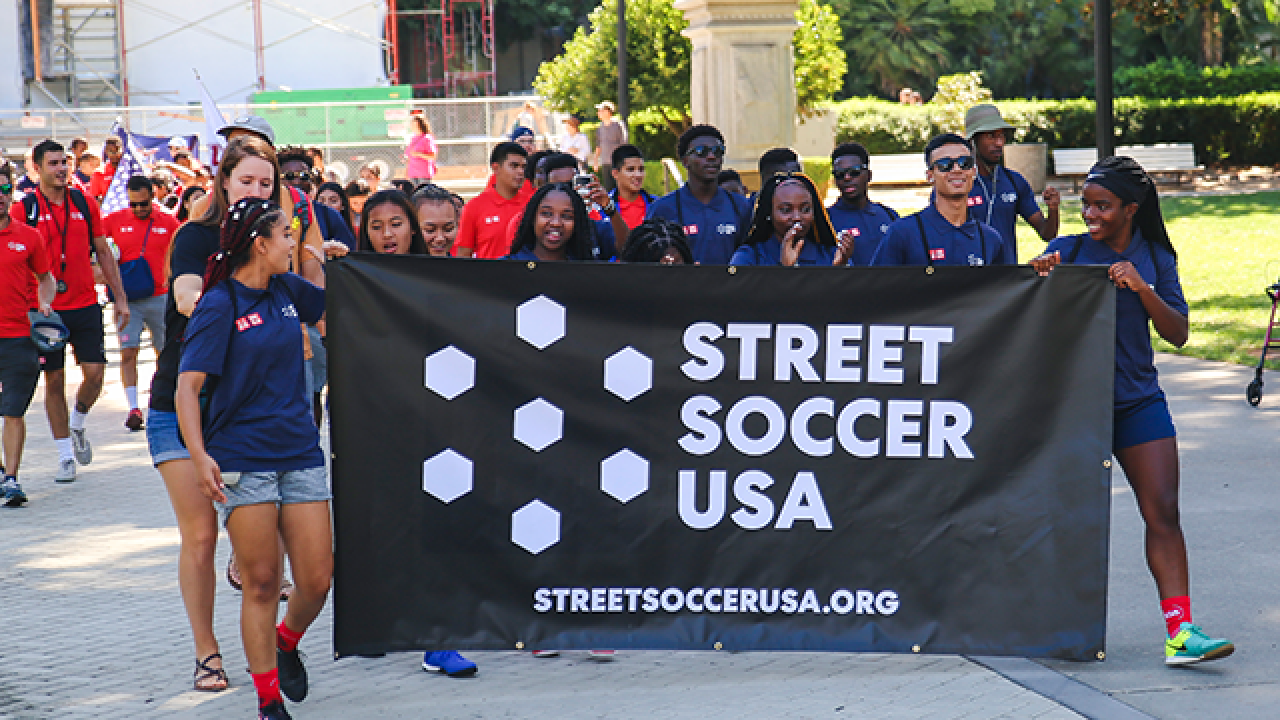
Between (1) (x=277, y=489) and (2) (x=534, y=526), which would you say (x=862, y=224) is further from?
(1) (x=277, y=489)

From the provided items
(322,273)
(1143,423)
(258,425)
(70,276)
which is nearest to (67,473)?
(70,276)

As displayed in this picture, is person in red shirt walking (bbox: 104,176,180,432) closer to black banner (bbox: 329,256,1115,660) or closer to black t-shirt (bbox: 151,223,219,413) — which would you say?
black t-shirt (bbox: 151,223,219,413)

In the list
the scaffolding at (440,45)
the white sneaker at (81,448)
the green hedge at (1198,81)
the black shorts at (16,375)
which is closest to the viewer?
the black shorts at (16,375)

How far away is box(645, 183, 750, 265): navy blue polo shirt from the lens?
26.0 ft

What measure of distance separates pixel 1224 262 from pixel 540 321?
14955mm

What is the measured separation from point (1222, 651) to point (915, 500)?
1.28 m

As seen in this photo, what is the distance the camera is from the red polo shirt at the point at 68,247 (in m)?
9.72

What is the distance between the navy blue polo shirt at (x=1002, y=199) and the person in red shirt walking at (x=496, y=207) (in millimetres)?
2799

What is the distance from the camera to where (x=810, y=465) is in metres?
5.37

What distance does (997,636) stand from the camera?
5367 mm

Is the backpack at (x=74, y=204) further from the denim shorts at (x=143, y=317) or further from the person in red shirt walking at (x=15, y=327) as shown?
the denim shorts at (x=143, y=317)

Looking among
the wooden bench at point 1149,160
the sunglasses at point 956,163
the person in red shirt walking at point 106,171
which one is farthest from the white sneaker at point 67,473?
the wooden bench at point 1149,160

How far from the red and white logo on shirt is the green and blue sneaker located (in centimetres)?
352

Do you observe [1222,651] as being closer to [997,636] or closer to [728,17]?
[997,636]
